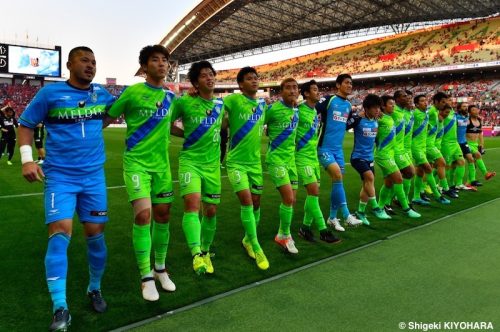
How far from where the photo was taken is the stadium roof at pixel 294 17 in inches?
1647

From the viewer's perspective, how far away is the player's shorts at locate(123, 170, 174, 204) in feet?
11.8

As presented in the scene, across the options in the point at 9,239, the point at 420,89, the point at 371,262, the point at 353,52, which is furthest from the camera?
the point at 353,52

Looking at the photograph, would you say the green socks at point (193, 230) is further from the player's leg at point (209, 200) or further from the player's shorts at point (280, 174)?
the player's shorts at point (280, 174)

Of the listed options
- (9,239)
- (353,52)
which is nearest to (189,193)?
(9,239)

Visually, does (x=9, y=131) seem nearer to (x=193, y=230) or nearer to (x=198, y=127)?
(x=198, y=127)

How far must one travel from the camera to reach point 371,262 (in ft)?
15.2

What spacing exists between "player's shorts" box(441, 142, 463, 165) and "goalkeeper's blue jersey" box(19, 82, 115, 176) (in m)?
8.56

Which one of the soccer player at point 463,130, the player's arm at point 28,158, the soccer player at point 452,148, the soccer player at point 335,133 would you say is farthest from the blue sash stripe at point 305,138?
the soccer player at point 463,130

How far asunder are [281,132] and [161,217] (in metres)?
1.96

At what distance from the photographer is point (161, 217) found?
383 cm

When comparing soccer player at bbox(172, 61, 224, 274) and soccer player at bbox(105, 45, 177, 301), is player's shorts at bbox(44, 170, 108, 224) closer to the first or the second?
soccer player at bbox(105, 45, 177, 301)

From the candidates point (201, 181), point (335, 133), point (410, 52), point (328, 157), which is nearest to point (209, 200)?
point (201, 181)

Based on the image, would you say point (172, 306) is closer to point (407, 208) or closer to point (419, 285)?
point (419, 285)

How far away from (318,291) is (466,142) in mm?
8577
